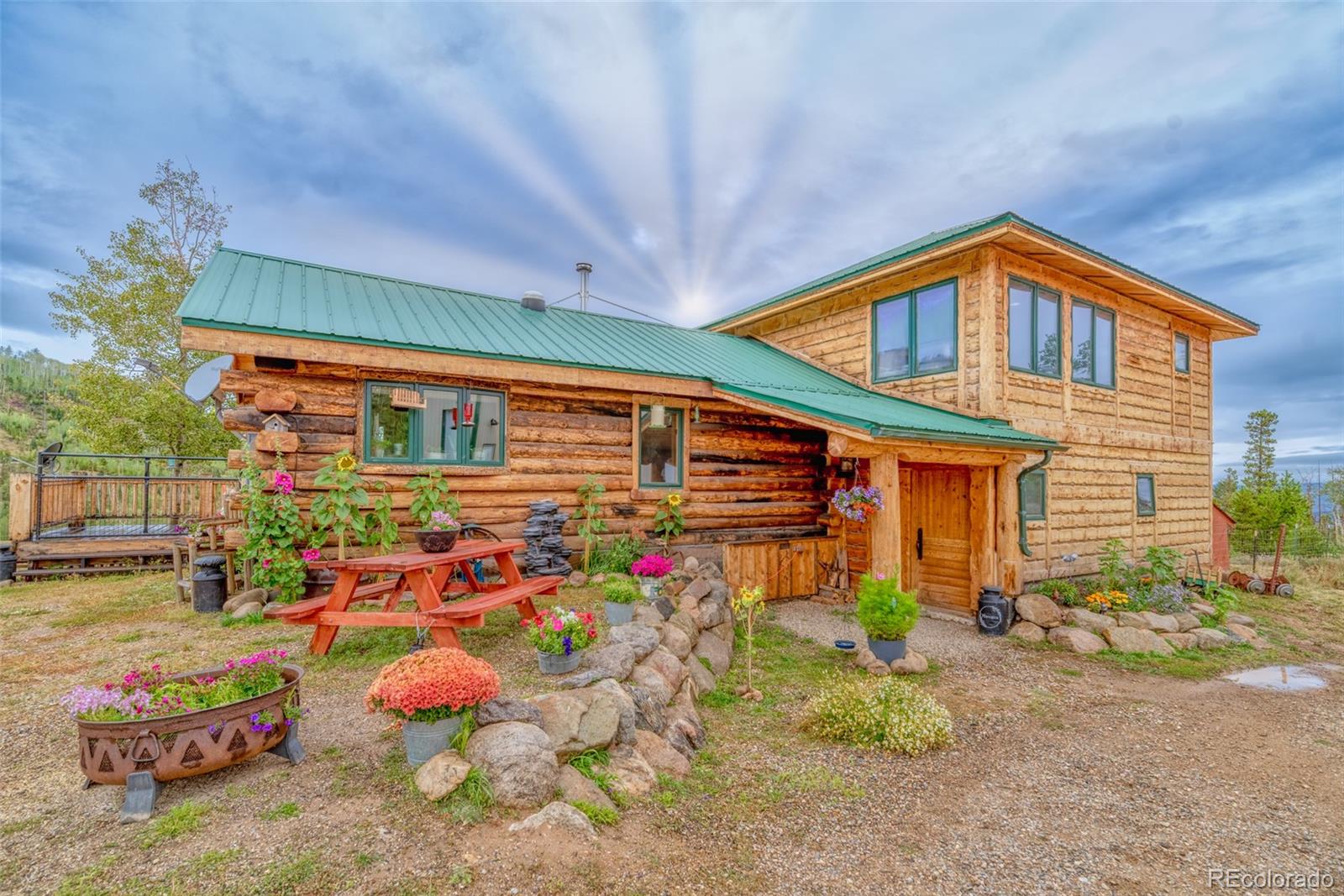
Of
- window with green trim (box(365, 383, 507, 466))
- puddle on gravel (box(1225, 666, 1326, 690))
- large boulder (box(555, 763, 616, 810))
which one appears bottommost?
puddle on gravel (box(1225, 666, 1326, 690))

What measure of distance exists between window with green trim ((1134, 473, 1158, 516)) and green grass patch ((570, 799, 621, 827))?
12826 millimetres

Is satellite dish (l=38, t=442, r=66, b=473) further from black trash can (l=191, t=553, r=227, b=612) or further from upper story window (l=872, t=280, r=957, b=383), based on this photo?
upper story window (l=872, t=280, r=957, b=383)

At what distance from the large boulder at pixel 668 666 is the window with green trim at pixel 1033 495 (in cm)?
708

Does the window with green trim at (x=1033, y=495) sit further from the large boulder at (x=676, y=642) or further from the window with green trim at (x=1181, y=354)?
the large boulder at (x=676, y=642)

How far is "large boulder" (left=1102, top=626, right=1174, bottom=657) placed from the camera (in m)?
8.00

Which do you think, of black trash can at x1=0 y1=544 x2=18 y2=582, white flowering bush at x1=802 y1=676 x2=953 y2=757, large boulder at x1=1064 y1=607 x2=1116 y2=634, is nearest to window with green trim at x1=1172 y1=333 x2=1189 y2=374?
large boulder at x1=1064 y1=607 x2=1116 y2=634

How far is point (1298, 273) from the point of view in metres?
26.7

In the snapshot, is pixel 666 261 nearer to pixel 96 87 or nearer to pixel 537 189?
pixel 537 189

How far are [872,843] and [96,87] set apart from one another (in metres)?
20.9

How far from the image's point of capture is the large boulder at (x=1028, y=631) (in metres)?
8.49

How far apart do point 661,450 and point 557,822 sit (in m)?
6.95

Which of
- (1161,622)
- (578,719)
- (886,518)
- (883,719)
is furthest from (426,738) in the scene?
(1161,622)

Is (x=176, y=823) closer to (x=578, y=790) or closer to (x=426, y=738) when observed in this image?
(x=426, y=738)

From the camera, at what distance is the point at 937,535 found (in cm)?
1056
